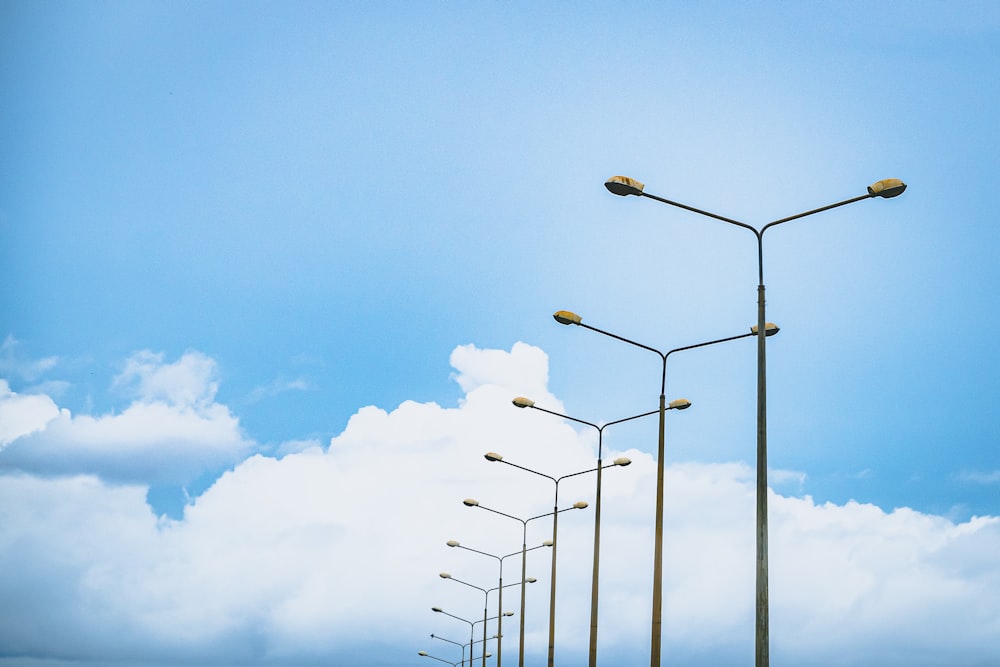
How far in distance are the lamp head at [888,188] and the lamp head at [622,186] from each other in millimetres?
4026

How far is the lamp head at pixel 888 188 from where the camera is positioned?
19.5 metres

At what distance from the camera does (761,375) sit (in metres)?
19.8

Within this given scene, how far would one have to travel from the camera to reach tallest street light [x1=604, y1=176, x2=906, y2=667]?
57.8 feet

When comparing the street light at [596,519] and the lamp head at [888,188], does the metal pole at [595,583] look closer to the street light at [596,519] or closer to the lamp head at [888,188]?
the street light at [596,519]

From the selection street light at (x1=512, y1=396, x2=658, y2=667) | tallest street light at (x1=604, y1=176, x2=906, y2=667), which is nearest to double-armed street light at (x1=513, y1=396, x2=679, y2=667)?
street light at (x1=512, y1=396, x2=658, y2=667)

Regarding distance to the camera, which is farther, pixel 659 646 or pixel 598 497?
pixel 598 497

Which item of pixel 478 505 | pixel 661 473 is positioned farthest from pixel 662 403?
pixel 478 505

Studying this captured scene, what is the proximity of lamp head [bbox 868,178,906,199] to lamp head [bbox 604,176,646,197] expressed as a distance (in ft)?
13.2

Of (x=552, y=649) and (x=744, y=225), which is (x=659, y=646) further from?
(x=552, y=649)

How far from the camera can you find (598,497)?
116ft

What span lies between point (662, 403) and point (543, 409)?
7.77m

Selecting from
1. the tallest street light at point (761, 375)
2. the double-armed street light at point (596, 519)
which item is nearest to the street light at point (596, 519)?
the double-armed street light at point (596, 519)

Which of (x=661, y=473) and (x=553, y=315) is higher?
(x=553, y=315)

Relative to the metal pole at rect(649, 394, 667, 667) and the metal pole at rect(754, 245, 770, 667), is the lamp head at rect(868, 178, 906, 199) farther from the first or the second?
the metal pole at rect(649, 394, 667, 667)
